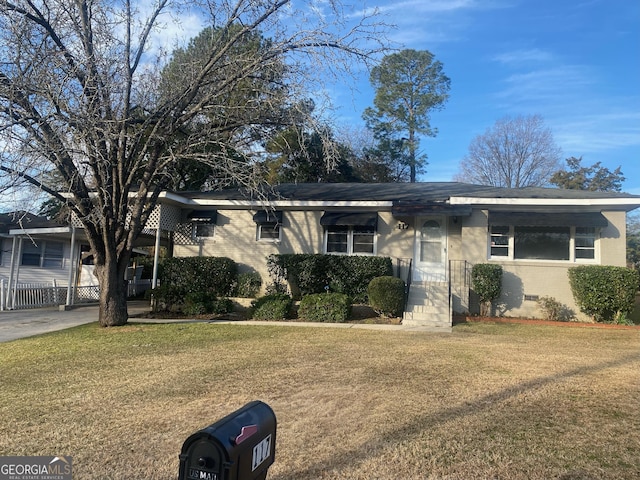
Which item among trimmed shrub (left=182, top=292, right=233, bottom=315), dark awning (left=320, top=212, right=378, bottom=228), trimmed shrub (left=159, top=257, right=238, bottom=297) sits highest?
dark awning (left=320, top=212, right=378, bottom=228)

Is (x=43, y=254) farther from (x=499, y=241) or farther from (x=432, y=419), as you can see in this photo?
(x=432, y=419)

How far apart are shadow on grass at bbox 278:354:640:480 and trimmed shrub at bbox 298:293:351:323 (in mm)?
5979

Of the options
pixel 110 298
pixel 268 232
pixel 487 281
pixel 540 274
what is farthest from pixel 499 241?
pixel 110 298

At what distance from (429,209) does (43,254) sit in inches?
621

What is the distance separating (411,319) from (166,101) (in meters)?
7.83

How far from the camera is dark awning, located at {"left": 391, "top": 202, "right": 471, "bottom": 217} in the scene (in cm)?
1227

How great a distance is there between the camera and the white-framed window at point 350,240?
13.8 metres

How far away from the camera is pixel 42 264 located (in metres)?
18.3

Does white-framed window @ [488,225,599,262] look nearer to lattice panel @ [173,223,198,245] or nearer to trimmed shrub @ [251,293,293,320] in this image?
trimmed shrub @ [251,293,293,320]

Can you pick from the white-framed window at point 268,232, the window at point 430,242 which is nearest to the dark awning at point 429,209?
the window at point 430,242

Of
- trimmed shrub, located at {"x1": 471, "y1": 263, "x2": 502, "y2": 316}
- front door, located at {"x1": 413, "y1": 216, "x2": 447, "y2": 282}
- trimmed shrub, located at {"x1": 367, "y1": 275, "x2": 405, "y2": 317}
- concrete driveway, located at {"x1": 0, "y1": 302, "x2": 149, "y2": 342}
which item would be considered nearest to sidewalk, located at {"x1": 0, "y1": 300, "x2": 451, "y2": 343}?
concrete driveway, located at {"x1": 0, "y1": 302, "x2": 149, "y2": 342}

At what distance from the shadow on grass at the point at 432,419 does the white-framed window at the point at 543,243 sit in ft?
21.4

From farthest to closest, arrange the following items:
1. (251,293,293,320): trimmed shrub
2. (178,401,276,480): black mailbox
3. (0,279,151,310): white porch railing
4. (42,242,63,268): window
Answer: (42,242,63,268): window → (0,279,151,310): white porch railing → (251,293,293,320): trimmed shrub → (178,401,276,480): black mailbox

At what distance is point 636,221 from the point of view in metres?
37.5
